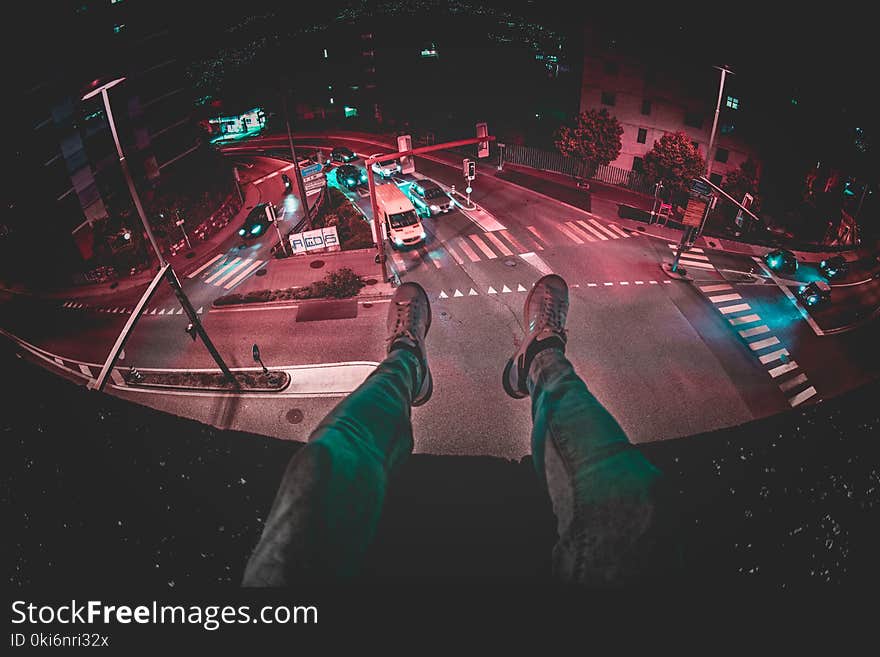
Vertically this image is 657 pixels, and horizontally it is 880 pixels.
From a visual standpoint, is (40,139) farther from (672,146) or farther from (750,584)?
(672,146)

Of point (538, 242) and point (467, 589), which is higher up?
point (467, 589)

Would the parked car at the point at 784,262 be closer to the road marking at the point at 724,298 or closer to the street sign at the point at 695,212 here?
the road marking at the point at 724,298

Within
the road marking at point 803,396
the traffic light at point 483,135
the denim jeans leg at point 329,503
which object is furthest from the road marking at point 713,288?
the denim jeans leg at point 329,503

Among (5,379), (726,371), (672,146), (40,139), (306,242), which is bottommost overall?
(726,371)

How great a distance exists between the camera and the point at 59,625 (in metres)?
1.47

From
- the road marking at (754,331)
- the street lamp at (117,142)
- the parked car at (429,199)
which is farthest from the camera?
the parked car at (429,199)

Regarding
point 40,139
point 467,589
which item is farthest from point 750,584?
point 40,139

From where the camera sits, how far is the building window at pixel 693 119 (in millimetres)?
23750

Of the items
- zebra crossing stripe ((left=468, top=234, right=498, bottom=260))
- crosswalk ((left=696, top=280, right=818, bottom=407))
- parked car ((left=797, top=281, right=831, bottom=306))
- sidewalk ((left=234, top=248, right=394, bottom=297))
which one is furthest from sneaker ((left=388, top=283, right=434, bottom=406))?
parked car ((left=797, top=281, right=831, bottom=306))

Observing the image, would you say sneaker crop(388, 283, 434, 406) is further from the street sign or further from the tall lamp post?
the street sign

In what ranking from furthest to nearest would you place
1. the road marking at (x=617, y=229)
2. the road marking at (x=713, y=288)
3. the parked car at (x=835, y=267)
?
the road marking at (x=617, y=229) → the parked car at (x=835, y=267) → the road marking at (x=713, y=288)

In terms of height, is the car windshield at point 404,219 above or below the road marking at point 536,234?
above

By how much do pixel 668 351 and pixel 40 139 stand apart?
103 feet

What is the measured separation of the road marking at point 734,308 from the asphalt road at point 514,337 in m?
0.08
